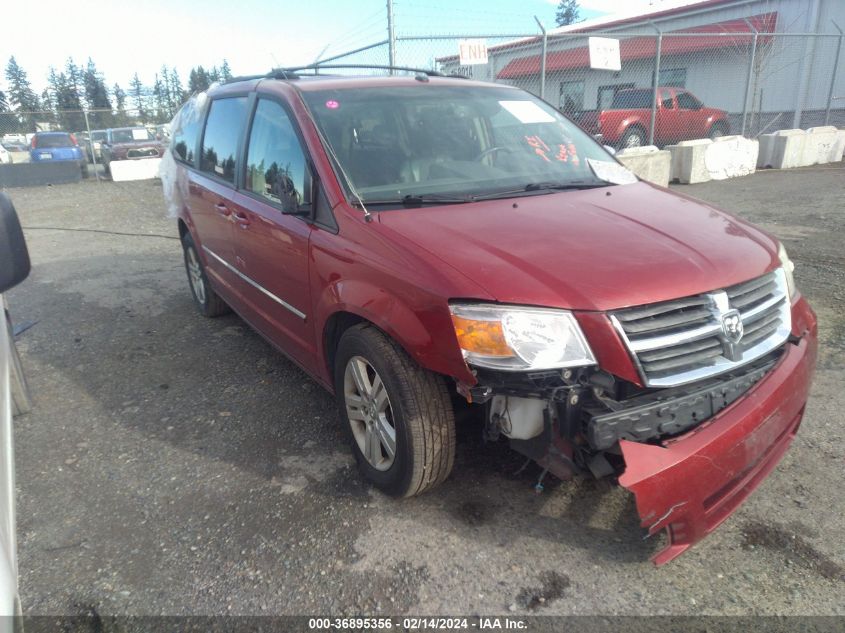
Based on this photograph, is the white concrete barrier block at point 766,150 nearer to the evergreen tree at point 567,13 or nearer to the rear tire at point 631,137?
the rear tire at point 631,137

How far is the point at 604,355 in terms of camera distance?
1.98 metres

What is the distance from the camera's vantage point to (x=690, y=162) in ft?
38.5

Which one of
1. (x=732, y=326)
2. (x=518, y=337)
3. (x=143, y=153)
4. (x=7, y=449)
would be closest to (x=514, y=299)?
(x=518, y=337)

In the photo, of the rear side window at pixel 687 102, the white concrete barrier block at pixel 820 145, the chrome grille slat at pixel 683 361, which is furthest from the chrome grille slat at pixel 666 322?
the rear side window at pixel 687 102

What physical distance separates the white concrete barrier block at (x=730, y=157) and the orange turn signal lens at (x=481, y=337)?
1171 cm

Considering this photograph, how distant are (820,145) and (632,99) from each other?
14.5ft

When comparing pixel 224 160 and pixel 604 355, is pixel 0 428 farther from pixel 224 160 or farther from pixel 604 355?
pixel 224 160

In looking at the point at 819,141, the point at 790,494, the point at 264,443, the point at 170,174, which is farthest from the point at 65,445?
the point at 819,141

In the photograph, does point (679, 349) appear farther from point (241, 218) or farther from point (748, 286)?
point (241, 218)

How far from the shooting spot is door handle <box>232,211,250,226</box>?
3508 millimetres

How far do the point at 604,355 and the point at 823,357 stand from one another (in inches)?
112

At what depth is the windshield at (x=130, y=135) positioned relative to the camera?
65.7ft

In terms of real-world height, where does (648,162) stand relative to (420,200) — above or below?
below

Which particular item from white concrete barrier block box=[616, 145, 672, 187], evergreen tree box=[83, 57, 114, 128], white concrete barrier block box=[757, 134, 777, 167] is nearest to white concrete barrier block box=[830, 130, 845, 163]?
white concrete barrier block box=[757, 134, 777, 167]
